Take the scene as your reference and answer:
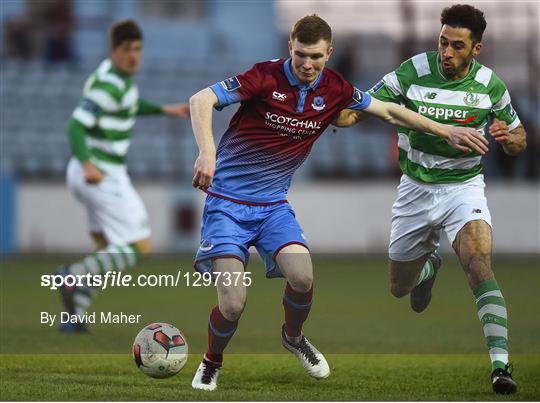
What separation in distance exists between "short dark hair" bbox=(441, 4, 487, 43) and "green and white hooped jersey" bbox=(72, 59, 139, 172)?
3686 mm

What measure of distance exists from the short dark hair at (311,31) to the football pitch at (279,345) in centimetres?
193

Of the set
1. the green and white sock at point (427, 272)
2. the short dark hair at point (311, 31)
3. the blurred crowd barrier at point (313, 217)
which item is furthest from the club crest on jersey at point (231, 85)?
the blurred crowd barrier at point (313, 217)

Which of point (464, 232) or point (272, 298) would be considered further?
point (272, 298)

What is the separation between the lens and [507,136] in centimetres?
716

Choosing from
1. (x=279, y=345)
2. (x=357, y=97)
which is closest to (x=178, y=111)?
(x=279, y=345)

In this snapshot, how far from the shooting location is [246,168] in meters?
6.80

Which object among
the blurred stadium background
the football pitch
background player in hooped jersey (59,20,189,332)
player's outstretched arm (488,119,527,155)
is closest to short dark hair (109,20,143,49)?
background player in hooped jersey (59,20,189,332)

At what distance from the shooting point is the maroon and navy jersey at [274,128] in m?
6.65

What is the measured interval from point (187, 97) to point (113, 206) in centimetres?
1311

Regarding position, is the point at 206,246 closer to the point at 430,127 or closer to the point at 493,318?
the point at 430,127

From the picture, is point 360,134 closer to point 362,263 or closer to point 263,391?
point 362,263

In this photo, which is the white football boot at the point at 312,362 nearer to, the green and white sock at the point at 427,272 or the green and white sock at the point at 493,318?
the green and white sock at the point at 493,318

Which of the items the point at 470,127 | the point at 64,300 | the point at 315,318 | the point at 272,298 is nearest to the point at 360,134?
the point at 272,298

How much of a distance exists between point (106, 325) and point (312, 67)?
4520mm
